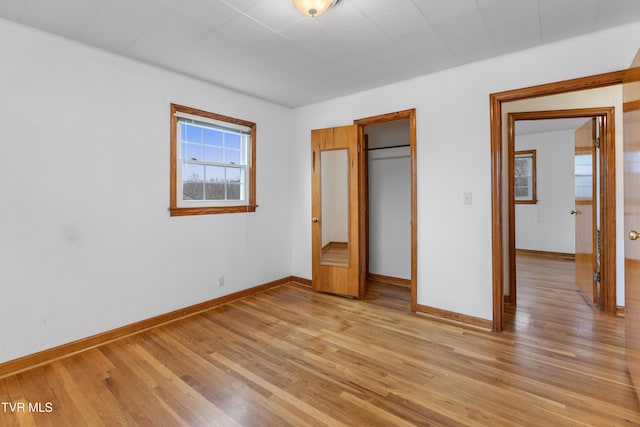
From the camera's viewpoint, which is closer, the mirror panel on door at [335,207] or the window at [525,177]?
the mirror panel on door at [335,207]

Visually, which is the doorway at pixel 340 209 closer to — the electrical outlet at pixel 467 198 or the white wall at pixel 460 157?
the white wall at pixel 460 157

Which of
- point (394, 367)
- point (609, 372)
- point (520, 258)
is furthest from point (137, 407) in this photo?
point (520, 258)

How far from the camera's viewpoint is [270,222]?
4.22 meters

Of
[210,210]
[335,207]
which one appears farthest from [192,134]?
[335,207]

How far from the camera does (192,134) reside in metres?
3.37

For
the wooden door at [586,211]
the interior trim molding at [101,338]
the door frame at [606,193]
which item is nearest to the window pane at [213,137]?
the interior trim molding at [101,338]

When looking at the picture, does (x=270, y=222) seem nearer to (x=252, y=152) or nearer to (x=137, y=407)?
(x=252, y=152)

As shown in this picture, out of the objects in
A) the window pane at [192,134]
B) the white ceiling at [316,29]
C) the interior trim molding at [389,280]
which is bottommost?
the interior trim molding at [389,280]

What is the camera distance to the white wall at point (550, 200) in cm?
615

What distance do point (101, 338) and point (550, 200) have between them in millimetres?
7808

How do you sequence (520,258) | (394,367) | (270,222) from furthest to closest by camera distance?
(520,258) < (270,222) < (394,367)

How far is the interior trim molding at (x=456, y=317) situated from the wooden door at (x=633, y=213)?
99 cm

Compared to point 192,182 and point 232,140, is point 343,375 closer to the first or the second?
point 192,182

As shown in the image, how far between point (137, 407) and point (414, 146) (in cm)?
322
